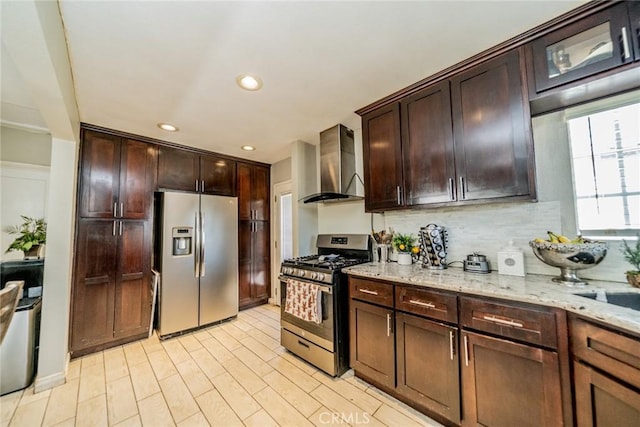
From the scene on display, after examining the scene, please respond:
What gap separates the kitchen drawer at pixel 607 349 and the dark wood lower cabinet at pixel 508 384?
0.12 m

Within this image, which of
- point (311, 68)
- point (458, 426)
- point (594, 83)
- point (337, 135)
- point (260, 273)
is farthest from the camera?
point (260, 273)

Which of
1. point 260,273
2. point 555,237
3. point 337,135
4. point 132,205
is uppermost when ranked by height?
point 337,135

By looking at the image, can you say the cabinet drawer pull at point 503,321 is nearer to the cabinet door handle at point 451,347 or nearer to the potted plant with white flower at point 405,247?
the cabinet door handle at point 451,347

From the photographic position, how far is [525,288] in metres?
1.36

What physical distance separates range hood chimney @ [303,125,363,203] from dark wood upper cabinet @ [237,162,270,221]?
4.72 ft

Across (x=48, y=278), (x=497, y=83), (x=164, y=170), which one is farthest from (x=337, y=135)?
(x=48, y=278)

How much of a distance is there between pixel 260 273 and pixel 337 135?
261 centimetres

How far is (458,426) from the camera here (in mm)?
1462

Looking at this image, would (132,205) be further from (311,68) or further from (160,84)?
(311,68)

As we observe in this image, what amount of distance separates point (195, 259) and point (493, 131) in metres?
3.38

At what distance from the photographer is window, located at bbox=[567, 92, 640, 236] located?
55.9 inches

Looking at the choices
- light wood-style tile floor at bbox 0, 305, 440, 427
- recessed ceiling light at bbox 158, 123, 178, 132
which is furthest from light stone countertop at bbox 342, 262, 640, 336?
recessed ceiling light at bbox 158, 123, 178, 132

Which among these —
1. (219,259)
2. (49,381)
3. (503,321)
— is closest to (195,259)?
(219,259)

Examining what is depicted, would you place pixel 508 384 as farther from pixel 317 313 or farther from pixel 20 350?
pixel 20 350
